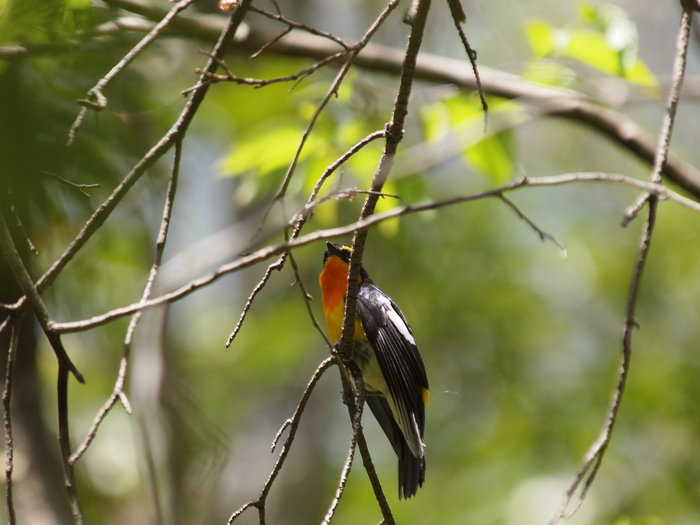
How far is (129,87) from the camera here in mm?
1979

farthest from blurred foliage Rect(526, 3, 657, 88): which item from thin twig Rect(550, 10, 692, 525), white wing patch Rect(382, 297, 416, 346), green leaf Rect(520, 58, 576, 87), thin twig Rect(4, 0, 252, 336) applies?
thin twig Rect(4, 0, 252, 336)

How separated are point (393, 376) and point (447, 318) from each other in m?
4.67

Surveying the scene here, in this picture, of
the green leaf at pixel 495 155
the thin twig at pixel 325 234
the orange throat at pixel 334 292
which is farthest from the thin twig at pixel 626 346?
the orange throat at pixel 334 292

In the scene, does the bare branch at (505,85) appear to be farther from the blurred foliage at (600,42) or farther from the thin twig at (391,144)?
the thin twig at (391,144)

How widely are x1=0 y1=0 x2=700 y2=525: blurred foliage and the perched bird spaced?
24.9 inches

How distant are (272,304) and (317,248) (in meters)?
1.04

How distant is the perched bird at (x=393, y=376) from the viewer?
11.2ft

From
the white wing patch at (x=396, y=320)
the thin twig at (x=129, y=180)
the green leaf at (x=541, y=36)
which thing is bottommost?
the thin twig at (x=129, y=180)

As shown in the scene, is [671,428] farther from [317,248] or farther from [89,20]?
[89,20]

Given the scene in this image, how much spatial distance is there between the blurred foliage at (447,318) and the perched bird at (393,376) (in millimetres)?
633

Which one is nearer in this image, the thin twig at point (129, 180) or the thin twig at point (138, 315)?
the thin twig at point (129, 180)

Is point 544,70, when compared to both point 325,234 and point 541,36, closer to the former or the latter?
point 541,36

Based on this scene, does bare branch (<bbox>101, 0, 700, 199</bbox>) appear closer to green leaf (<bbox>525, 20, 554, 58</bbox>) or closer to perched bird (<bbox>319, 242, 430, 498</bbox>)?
green leaf (<bbox>525, 20, 554, 58</bbox>)

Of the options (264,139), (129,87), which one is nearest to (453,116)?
(264,139)
